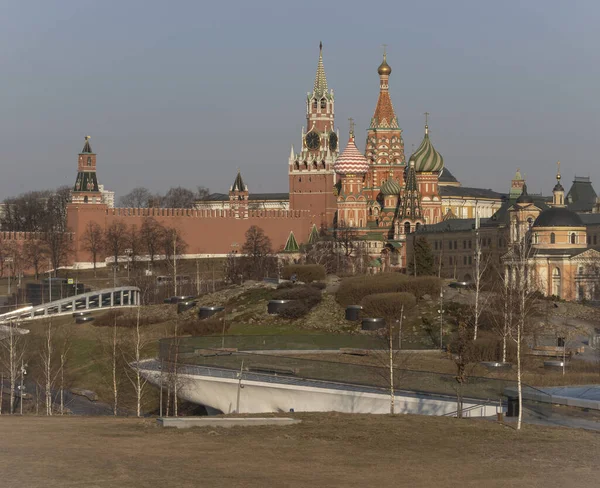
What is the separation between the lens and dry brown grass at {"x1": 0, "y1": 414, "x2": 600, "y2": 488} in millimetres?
19438

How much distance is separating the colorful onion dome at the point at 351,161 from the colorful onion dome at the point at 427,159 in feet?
16.0

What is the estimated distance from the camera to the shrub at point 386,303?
52.8 m

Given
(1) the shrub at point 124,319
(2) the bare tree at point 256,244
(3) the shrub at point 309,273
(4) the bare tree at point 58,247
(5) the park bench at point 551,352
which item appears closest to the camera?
(5) the park bench at point 551,352

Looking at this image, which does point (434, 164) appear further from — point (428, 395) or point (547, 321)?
point (428, 395)

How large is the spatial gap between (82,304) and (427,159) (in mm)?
51987

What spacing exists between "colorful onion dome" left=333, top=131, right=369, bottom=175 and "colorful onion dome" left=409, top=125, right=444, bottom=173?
4864 mm

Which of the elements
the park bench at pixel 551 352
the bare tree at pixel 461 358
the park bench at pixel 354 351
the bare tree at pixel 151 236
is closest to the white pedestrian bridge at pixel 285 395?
the bare tree at pixel 461 358

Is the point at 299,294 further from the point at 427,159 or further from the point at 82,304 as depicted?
the point at 427,159

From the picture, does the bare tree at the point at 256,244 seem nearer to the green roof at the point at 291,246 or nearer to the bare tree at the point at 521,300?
the green roof at the point at 291,246

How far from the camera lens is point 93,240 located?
111 meters

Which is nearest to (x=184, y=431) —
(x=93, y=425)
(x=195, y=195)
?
(x=93, y=425)

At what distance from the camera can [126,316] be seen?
61.3 meters

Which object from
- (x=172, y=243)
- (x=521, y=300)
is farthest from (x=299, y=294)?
(x=172, y=243)

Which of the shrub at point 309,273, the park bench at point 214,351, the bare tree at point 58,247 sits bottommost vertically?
the park bench at point 214,351
